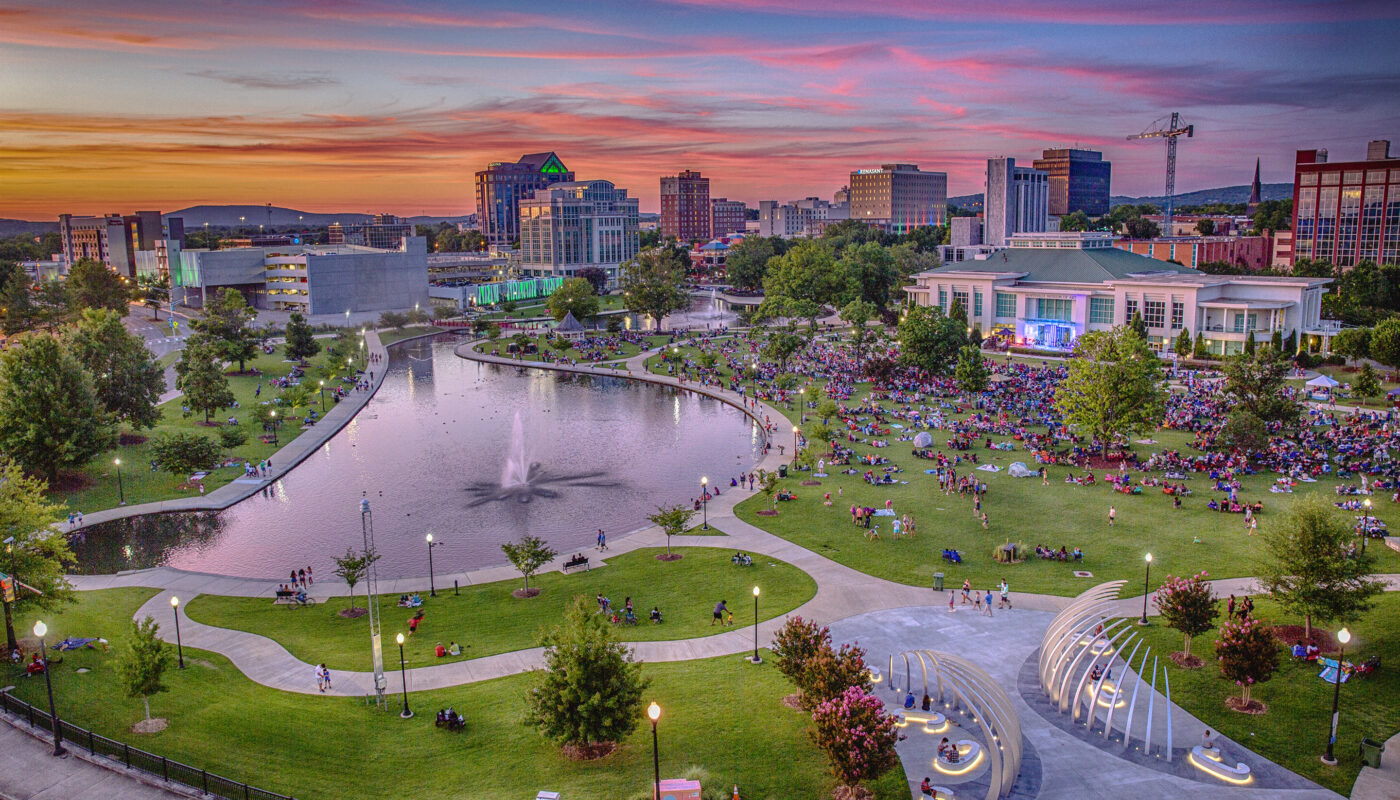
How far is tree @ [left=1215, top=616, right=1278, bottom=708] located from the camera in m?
24.1

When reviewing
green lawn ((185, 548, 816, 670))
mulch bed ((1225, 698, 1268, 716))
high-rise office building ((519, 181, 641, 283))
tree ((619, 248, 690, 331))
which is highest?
high-rise office building ((519, 181, 641, 283))

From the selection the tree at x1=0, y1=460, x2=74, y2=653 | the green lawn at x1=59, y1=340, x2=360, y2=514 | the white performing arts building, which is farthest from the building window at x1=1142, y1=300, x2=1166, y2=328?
the tree at x1=0, y1=460, x2=74, y2=653

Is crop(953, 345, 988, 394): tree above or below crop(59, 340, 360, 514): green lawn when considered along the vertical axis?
above

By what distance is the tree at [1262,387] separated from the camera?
52344 millimetres

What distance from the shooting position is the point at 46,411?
49688mm

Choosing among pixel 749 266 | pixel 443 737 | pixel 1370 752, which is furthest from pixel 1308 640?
pixel 749 266

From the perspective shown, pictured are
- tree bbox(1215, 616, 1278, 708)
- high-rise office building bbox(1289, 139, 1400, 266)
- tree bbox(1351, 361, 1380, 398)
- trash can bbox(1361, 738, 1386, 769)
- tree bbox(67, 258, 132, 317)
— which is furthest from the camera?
tree bbox(67, 258, 132, 317)

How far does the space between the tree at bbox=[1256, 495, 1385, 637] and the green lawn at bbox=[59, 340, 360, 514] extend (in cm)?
5245

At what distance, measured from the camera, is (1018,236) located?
13150cm

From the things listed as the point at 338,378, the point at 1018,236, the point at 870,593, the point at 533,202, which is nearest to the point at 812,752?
the point at 870,593

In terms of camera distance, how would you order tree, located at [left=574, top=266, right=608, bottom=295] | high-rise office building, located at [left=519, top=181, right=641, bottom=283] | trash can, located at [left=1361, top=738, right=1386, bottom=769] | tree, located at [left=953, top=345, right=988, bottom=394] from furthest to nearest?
1. high-rise office building, located at [left=519, top=181, right=641, bottom=283]
2. tree, located at [left=574, top=266, right=608, bottom=295]
3. tree, located at [left=953, top=345, right=988, bottom=394]
4. trash can, located at [left=1361, top=738, right=1386, bottom=769]

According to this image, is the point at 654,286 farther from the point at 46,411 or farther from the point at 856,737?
the point at 856,737

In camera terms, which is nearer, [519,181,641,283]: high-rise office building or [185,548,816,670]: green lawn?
[185,548,816,670]: green lawn

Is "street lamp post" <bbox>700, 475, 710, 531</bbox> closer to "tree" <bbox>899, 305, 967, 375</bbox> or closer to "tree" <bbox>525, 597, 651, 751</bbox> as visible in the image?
"tree" <bbox>525, 597, 651, 751</bbox>
